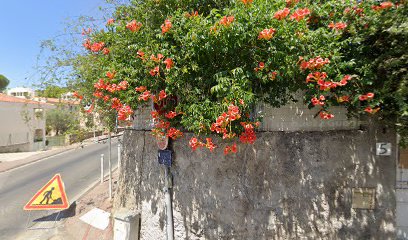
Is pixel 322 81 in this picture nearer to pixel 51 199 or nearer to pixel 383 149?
pixel 383 149

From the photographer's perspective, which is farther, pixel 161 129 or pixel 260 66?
pixel 161 129

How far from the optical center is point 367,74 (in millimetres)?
3393

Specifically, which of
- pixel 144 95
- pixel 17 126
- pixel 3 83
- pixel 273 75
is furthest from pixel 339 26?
pixel 3 83

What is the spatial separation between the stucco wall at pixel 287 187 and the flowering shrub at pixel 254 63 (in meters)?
0.67

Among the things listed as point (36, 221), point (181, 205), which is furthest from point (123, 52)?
point (36, 221)

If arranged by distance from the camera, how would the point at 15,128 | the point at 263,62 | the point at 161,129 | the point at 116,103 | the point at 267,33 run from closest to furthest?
the point at 267,33
the point at 263,62
the point at 116,103
the point at 161,129
the point at 15,128

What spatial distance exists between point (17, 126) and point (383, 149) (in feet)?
99.1

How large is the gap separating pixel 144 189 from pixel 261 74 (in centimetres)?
329

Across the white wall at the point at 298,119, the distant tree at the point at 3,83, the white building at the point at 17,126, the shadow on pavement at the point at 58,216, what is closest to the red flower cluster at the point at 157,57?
the white wall at the point at 298,119

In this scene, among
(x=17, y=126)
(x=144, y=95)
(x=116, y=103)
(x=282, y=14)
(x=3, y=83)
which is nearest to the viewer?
(x=282, y=14)

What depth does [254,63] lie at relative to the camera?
3506mm

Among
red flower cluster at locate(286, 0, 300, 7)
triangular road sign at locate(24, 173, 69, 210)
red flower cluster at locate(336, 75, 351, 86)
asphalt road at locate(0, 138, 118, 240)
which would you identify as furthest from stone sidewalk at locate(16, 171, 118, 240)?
red flower cluster at locate(286, 0, 300, 7)

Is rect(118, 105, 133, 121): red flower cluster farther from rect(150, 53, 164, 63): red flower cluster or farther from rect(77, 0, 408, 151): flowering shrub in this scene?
rect(150, 53, 164, 63): red flower cluster

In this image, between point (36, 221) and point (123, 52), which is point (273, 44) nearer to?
point (123, 52)
